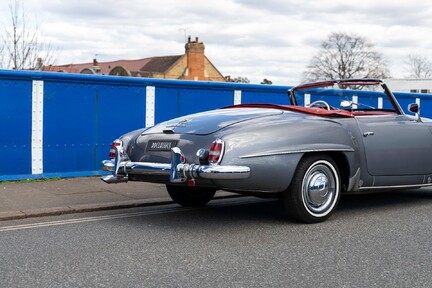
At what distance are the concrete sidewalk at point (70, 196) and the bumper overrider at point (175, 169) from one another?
105 cm

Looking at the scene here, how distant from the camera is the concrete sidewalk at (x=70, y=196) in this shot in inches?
256

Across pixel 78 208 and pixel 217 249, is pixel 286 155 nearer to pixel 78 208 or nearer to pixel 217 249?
pixel 217 249

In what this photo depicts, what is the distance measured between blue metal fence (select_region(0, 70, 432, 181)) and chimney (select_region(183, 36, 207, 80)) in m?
53.5

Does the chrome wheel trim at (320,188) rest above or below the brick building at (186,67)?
below

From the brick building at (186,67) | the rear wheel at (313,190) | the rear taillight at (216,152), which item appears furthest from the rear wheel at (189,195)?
the brick building at (186,67)

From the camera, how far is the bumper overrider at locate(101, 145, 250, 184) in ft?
16.4

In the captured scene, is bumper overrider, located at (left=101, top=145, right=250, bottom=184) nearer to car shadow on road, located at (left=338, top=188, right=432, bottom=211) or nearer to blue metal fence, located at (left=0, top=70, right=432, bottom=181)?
car shadow on road, located at (left=338, top=188, right=432, bottom=211)

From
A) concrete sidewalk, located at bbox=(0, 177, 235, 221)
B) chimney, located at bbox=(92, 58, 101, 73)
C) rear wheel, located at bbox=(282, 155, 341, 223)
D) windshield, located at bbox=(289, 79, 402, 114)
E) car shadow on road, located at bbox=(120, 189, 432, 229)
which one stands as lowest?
concrete sidewalk, located at bbox=(0, 177, 235, 221)

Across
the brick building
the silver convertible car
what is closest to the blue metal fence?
the silver convertible car

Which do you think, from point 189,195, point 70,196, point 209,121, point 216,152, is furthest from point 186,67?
point 216,152

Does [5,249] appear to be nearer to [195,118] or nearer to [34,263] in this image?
[34,263]

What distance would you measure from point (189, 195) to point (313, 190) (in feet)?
5.65

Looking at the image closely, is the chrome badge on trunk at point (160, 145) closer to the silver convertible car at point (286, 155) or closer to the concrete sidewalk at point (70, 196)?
the silver convertible car at point (286, 155)

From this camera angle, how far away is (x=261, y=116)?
571 centimetres
